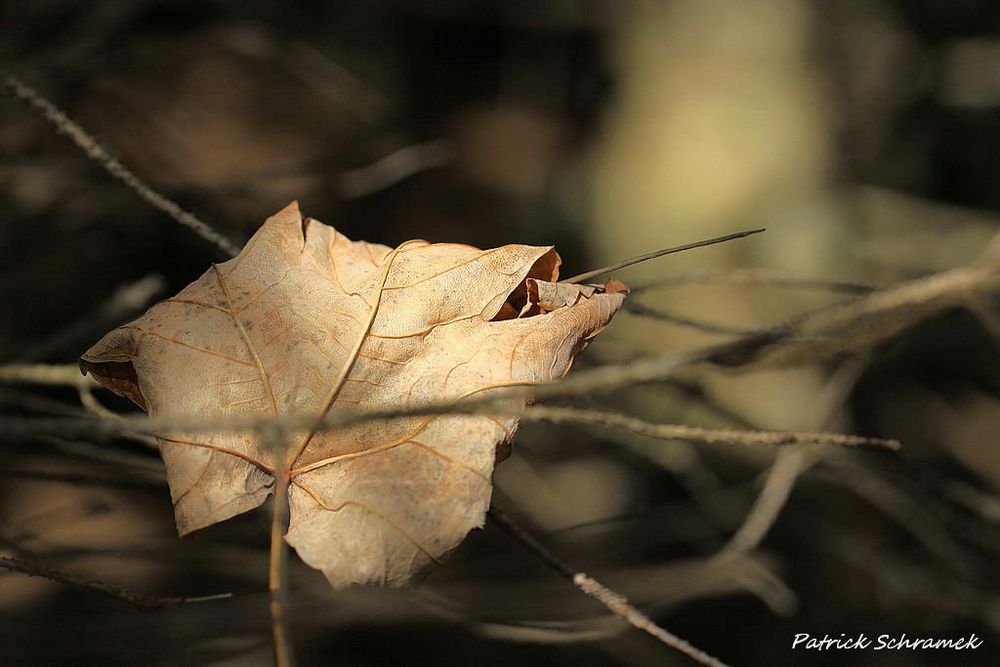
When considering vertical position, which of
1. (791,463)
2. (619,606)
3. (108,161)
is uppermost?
(108,161)

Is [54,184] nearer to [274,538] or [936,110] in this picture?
[274,538]

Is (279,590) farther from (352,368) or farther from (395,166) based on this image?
(395,166)

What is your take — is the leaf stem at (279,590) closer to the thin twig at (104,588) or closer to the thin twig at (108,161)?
the thin twig at (104,588)

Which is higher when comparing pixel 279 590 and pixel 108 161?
pixel 108 161

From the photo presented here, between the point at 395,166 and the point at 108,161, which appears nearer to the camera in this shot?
the point at 108,161

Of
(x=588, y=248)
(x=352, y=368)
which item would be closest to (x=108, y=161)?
(x=352, y=368)

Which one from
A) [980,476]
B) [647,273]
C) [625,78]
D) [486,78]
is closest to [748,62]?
[625,78]

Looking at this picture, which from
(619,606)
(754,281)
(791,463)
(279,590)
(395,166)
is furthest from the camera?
(395,166)
